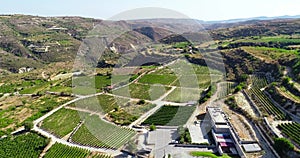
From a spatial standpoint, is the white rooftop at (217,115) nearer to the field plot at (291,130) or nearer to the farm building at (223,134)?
the farm building at (223,134)

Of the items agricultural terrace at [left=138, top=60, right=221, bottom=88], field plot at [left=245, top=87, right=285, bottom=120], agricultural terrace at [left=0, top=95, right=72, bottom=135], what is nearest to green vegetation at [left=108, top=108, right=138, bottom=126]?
agricultural terrace at [left=0, top=95, right=72, bottom=135]

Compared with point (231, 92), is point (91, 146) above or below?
below

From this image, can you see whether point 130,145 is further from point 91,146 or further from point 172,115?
point 172,115

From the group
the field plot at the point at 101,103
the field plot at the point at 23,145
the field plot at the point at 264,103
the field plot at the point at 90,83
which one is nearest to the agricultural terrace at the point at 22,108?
the field plot at the point at 23,145

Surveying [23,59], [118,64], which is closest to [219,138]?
[118,64]

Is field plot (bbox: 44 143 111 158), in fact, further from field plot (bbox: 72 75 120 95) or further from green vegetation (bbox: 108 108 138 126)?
field plot (bbox: 72 75 120 95)
